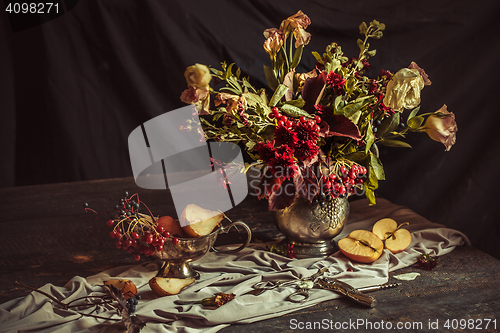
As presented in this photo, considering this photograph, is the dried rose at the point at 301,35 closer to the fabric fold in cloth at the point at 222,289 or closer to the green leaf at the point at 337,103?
the green leaf at the point at 337,103

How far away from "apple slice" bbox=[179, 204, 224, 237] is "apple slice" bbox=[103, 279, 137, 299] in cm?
15

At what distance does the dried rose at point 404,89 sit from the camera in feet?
2.80

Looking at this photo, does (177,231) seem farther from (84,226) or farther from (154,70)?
(154,70)

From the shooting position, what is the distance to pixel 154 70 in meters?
1.99

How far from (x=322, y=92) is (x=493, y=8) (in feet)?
3.17

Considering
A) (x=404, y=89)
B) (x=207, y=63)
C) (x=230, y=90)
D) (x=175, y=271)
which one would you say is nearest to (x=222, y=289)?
(x=175, y=271)

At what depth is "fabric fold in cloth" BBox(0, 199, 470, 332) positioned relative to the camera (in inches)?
30.3

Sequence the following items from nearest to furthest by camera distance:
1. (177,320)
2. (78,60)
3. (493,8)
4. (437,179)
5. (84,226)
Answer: (177,320)
(84,226)
(493,8)
(437,179)
(78,60)

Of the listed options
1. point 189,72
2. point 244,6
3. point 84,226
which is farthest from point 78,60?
point 189,72

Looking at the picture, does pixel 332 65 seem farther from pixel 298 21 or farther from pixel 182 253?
pixel 182 253

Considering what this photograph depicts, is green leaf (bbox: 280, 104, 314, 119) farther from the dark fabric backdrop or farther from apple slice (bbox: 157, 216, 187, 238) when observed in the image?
the dark fabric backdrop

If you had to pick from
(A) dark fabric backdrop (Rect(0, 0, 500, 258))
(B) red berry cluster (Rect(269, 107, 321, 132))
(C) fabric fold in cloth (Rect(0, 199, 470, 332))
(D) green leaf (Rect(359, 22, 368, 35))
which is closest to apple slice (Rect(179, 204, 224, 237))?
(C) fabric fold in cloth (Rect(0, 199, 470, 332))

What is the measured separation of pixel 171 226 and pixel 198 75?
31cm

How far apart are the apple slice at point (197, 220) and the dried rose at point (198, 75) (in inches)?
10.1
